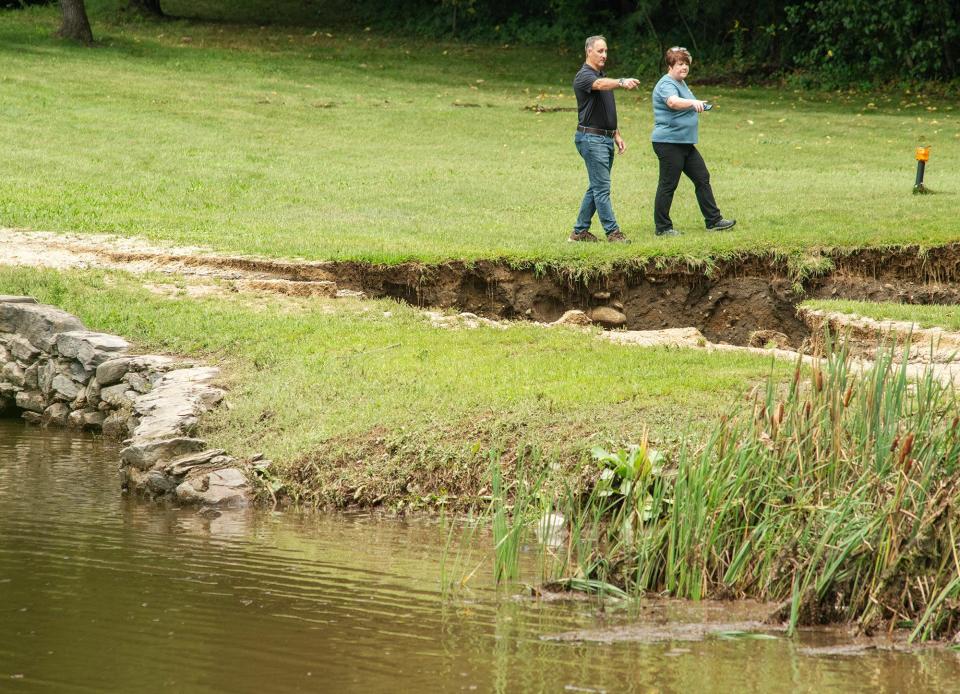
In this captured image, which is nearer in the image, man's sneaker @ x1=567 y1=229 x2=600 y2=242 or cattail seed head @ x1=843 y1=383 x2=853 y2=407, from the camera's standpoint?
cattail seed head @ x1=843 y1=383 x2=853 y2=407

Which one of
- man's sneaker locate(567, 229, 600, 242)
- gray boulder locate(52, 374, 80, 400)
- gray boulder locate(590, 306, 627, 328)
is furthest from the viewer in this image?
man's sneaker locate(567, 229, 600, 242)

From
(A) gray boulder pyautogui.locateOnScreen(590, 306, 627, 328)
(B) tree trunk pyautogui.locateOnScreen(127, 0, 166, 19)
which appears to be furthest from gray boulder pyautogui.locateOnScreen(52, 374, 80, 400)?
(B) tree trunk pyautogui.locateOnScreen(127, 0, 166, 19)

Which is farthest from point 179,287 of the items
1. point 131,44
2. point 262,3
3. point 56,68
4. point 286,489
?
point 262,3

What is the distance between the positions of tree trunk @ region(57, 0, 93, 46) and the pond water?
25.7 meters

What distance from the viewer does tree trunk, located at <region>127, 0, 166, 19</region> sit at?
35562 millimetres

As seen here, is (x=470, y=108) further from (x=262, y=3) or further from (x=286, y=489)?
(x=286, y=489)

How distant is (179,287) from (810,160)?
1211 cm

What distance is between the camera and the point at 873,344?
10461mm

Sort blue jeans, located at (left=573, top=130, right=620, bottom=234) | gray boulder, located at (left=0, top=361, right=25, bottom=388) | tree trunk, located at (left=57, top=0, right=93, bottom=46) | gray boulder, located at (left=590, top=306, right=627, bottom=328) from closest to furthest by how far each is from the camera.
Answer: gray boulder, located at (left=0, top=361, right=25, bottom=388) → gray boulder, located at (left=590, top=306, right=627, bottom=328) → blue jeans, located at (left=573, top=130, right=620, bottom=234) → tree trunk, located at (left=57, top=0, right=93, bottom=46)

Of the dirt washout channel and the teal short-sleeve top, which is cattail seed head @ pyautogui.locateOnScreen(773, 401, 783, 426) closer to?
the dirt washout channel

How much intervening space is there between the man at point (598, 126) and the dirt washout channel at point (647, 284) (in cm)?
98

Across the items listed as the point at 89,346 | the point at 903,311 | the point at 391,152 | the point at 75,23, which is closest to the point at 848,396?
the point at 903,311

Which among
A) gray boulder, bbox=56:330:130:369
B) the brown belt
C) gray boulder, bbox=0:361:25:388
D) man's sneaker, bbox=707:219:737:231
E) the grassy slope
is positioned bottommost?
gray boulder, bbox=0:361:25:388

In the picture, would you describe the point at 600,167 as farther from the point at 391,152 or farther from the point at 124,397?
the point at 391,152
